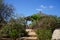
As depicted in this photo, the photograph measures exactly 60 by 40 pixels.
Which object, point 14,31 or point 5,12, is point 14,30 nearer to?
point 14,31

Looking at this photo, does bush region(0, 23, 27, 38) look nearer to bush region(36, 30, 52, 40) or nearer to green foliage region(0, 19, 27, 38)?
green foliage region(0, 19, 27, 38)

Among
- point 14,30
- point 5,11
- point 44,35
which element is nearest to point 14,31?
point 14,30

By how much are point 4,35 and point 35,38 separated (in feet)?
8.69

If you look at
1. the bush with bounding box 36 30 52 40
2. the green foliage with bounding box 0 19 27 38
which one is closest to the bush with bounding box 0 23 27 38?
the green foliage with bounding box 0 19 27 38

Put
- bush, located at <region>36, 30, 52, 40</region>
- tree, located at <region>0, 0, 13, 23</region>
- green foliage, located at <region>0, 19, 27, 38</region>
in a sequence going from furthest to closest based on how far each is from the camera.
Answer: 1. tree, located at <region>0, 0, 13, 23</region>
2. green foliage, located at <region>0, 19, 27, 38</region>
3. bush, located at <region>36, 30, 52, 40</region>

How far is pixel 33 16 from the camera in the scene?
22.4 meters

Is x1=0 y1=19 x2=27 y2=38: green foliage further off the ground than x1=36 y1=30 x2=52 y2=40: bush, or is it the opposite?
x1=0 y1=19 x2=27 y2=38: green foliage

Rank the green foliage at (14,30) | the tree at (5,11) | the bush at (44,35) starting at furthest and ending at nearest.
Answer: the tree at (5,11)
the green foliage at (14,30)
the bush at (44,35)

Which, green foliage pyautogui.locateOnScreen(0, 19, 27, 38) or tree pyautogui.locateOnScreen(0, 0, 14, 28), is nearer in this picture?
green foliage pyautogui.locateOnScreen(0, 19, 27, 38)

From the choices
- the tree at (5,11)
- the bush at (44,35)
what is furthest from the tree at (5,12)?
the bush at (44,35)

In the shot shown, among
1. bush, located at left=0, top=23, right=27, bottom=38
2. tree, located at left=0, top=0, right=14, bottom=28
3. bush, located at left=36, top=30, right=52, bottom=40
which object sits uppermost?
tree, located at left=0, top=0, right=14, bottom=28

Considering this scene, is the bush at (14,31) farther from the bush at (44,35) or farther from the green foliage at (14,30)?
the bush at (44,35)

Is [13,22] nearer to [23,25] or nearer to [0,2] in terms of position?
[23,25]

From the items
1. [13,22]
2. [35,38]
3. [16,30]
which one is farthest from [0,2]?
[35,38]
